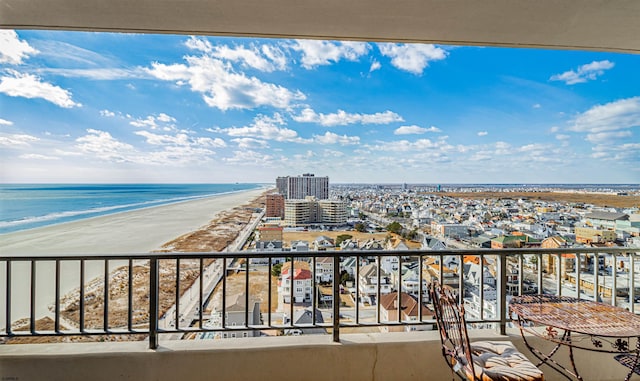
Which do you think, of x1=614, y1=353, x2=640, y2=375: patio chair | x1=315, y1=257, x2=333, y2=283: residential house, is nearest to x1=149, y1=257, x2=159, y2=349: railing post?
x1=315, y1=257, x2=333, y2=283: residential house

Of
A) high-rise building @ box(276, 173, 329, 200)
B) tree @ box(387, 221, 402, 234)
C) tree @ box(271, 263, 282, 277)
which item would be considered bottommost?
tree @ box(271, 263, 282, 277)

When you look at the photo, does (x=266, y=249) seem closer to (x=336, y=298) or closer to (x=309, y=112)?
(x=336, y=298)

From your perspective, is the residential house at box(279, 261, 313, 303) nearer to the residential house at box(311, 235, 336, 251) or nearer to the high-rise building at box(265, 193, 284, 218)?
the residential house at box(311, 235, 336, 251)

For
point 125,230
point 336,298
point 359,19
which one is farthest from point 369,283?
point 125,230

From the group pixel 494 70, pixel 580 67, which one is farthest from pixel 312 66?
pixel 580 67

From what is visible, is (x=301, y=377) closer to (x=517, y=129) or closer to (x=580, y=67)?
(x=517, y=129)

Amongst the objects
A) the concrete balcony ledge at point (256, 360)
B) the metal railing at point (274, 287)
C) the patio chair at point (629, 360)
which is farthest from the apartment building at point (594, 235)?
the patio chair at point (629, 360)
